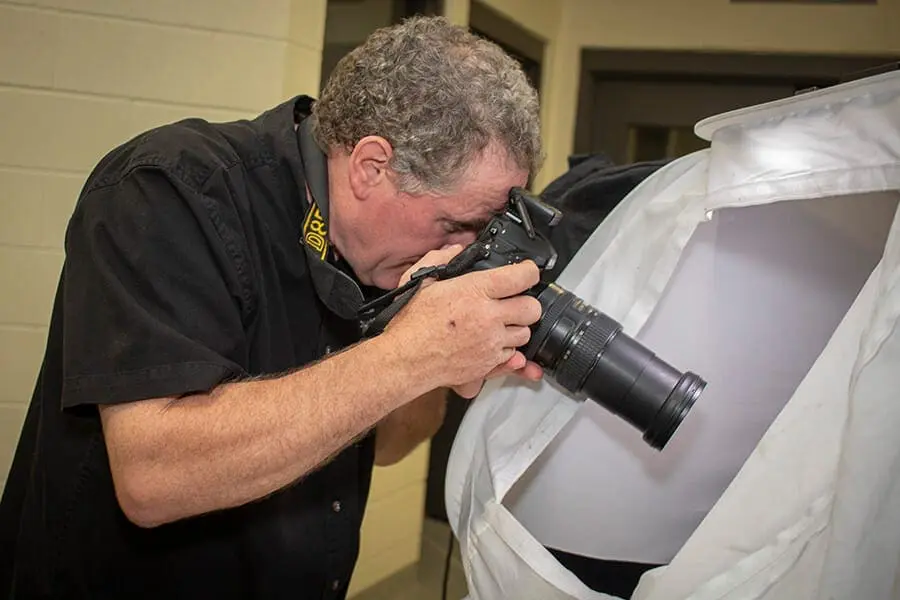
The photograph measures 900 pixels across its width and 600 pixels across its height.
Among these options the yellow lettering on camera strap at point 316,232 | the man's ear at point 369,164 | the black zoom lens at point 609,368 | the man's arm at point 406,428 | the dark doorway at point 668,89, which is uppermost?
the dark doorway at point 668,89

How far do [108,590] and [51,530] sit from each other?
0.09 meters

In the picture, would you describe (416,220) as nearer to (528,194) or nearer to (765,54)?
(528,194)

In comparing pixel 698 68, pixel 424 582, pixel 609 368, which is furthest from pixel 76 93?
pixel 698 68

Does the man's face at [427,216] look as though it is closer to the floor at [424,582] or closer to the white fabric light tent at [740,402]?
the white fabric light tent at [740,402]

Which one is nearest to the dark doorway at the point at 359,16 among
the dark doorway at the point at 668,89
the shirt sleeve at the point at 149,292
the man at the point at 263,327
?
the dark doorway at the point at 668,89

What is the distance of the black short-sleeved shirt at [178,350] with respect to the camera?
717 mm

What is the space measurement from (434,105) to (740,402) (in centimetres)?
45

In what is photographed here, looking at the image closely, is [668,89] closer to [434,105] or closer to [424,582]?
[424,582]

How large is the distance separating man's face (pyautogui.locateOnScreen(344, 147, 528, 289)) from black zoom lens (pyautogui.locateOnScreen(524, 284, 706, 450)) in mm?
156

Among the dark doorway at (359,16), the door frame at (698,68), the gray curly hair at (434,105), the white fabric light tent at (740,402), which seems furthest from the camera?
the door frame at (698,68)

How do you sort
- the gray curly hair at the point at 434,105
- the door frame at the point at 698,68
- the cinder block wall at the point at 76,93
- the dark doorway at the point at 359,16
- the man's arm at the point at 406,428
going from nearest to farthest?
the gray curly hair at the point at 434,105
the man's arm at the point at 406,428
the cinder block wall at the point at 76,93
the dark doorway at the point at 359,16
the door frame at the point at 698,68

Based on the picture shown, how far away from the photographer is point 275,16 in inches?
56.2

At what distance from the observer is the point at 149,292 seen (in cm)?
73

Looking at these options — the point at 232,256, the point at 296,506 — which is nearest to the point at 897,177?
the point at 232,256
